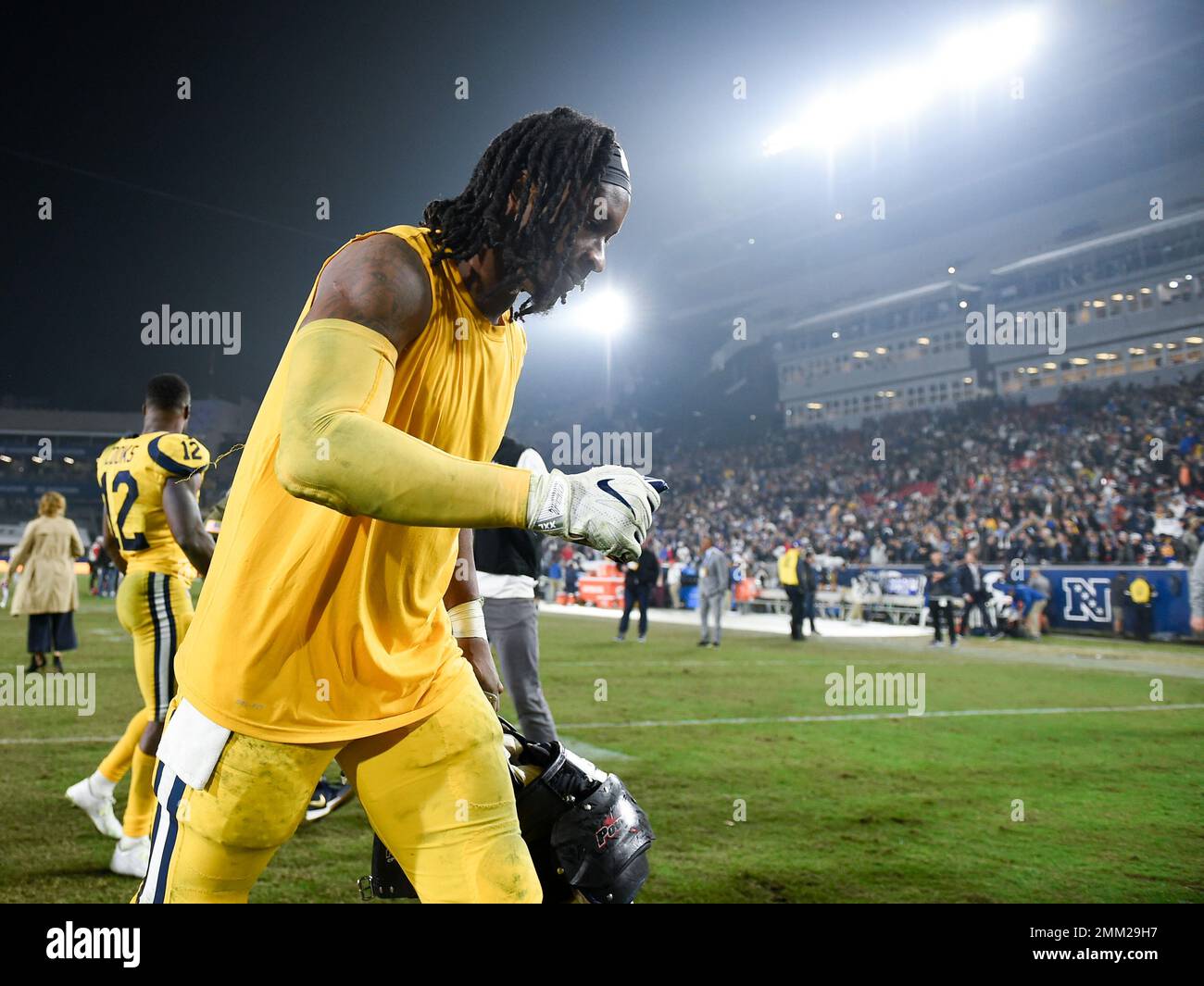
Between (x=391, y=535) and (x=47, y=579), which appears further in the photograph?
(x=47, y=579)

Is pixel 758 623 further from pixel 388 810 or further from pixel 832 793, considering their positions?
pixel 388 810

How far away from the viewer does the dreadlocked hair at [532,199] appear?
1983mm

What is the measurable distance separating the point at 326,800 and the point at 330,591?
366 centimetres

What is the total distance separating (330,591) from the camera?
1.86 meters

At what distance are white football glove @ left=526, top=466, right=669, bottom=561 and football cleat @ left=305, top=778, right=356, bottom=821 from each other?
381 cm

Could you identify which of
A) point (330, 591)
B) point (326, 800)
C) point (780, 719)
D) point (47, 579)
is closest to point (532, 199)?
point (330, 591)

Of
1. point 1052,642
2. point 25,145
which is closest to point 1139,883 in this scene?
point 1052,642

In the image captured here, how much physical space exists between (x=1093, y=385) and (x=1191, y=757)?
35.2 meters

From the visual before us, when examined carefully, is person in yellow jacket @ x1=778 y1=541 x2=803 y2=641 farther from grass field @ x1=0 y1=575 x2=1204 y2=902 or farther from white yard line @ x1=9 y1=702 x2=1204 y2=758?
white yard line @ x1=9 y1=702 x2=1204 y2=758

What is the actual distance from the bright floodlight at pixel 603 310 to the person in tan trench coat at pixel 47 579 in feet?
91.8

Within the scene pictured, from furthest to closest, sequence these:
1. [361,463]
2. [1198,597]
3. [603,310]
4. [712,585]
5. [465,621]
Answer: [603,310] → [712,585] → [1198,597] → [465,621] → [361,463]

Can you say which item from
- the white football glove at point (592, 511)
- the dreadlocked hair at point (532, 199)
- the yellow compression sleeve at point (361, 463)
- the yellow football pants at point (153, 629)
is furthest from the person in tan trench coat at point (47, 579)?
the white football glove at point (592, 511)

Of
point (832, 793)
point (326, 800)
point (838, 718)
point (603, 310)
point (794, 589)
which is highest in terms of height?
point (603, 310)

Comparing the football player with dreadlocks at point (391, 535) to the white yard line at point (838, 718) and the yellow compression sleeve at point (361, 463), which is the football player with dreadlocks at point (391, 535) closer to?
the yellow compression sleeve at point (361, 463)
